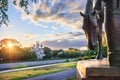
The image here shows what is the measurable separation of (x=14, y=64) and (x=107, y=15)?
33.8 meters

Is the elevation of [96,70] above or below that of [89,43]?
below

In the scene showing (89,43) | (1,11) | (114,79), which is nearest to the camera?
(114,79)

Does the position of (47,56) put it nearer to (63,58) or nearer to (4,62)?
(63,58)

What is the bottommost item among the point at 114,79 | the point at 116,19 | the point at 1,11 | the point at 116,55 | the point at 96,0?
the point at 114,79

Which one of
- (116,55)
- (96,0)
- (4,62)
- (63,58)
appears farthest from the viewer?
(63,58)

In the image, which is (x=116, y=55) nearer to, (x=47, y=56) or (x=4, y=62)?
(x=4, y=62)

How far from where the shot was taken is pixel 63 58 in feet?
150

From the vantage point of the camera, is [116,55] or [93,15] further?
[93,15]

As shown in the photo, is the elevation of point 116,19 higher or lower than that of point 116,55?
higher

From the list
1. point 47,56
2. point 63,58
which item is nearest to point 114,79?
point 47,56

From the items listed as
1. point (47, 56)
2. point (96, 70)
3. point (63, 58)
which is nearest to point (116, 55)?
point (96, 70)

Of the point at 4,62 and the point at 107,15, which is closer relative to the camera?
the point at 107,15

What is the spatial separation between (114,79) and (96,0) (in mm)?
841

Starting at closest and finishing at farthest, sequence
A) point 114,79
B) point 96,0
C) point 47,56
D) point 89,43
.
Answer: point 114,79 < point 96,0 < point 89,43 < point 47,56
